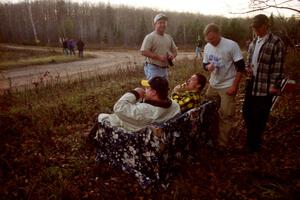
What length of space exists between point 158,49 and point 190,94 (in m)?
1.60

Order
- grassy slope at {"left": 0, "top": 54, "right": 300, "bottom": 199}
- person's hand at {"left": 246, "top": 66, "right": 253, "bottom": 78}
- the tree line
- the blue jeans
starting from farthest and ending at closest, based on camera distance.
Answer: the tree line
the blue jeans
person's hand at {"left": 246, "top": 66, "right": 253, "bottom": 78}
grassy slope at {"left": 0, "top": 54, "right": 300, "bottom": 199}

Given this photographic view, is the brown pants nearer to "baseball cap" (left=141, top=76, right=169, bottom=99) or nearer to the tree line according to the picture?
"baseball cap" (left=141, top=76, right=169, bottom=99)

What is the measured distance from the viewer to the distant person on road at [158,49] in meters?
5.43

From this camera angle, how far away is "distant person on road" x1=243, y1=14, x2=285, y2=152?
3848 mm

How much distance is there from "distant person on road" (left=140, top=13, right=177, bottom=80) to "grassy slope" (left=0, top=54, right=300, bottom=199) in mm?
1971

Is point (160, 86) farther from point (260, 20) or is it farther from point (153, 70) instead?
point (153, 70)

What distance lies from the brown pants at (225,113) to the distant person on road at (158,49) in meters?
1.31

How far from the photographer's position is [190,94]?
4.40m

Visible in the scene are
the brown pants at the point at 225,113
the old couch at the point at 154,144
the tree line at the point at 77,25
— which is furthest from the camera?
the tree line at the point at 77,25

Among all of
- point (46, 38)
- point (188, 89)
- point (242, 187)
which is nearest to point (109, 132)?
point (188, 89)

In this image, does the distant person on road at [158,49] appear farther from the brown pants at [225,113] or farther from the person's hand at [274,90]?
the person's hand at [274,90]

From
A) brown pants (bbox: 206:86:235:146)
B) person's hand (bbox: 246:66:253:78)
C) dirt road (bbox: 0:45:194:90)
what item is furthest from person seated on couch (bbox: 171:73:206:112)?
dirt road (bbox: 0:45:194:90)

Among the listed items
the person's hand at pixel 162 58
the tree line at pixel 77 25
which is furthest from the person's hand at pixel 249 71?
the tree line at pixel 77 25

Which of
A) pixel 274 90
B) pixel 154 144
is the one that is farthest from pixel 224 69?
pixel 154 144
